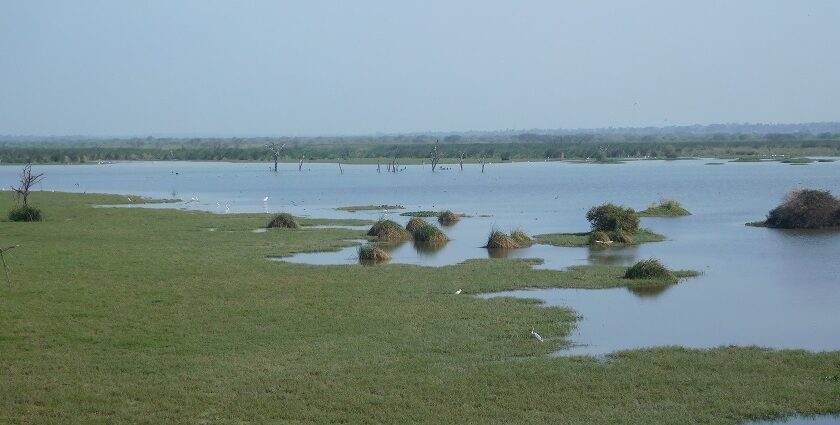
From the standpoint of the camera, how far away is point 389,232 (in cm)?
3600

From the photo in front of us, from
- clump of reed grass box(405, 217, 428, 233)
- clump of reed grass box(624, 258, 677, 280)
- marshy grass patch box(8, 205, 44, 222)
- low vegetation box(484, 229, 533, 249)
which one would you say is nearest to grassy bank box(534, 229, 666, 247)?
low vegetation box(484, 229, 533, 249)

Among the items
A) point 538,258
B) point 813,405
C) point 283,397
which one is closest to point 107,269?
point 538,258

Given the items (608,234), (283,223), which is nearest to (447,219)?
(283,223)

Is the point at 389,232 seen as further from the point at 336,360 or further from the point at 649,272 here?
the point at 336,360

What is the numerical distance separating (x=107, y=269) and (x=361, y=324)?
1000 cm

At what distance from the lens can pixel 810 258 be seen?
29.8 metres

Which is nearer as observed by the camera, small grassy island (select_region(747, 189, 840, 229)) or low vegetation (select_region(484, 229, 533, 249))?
low vegetation (select_region(484, 229, 533, 249))

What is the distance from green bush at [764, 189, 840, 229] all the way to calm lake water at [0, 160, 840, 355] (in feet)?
4.72

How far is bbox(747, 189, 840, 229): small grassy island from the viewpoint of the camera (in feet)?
128

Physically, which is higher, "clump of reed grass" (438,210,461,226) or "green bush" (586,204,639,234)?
"green bush" (586,204,639,234)

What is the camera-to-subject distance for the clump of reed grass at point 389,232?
35.8m

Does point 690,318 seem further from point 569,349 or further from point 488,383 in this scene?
point 488,383

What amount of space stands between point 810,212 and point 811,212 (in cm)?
4

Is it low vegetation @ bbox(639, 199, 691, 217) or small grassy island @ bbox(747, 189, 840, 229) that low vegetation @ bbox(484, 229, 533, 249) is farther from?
low vegetation @ bbox(639, 199, 691, 217)
